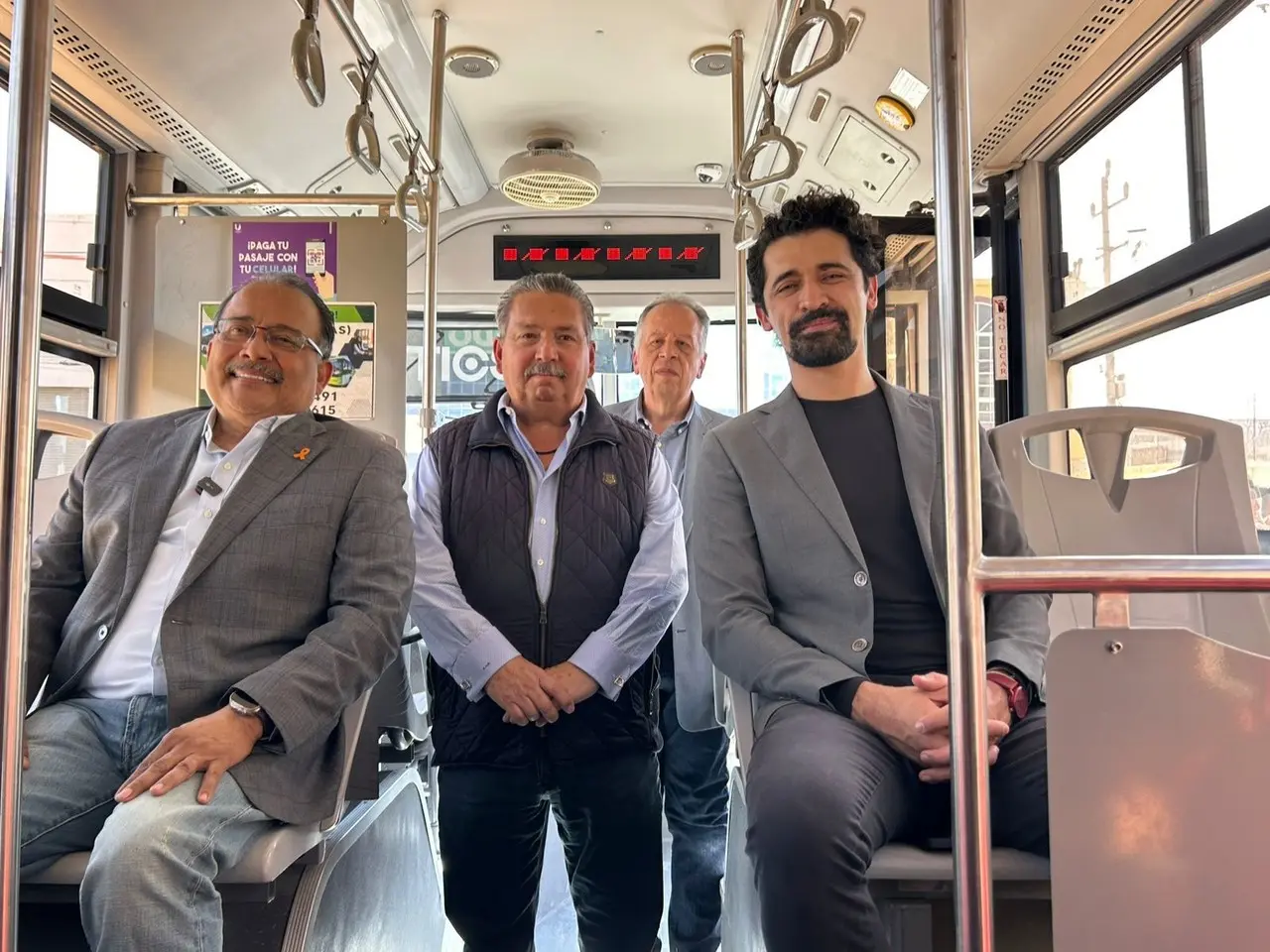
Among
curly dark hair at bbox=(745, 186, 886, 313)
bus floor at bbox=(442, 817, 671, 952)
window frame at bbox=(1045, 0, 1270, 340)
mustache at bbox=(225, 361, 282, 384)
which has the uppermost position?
window frame at bbox=(1045, 0, 1270, 340)

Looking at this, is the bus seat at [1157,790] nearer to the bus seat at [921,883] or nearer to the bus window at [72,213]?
the bus seat at [921,883]

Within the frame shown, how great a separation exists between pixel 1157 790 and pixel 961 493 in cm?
41

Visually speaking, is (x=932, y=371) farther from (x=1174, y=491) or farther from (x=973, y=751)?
(x=973, y=751)

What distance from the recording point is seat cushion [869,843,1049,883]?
116 centimetres

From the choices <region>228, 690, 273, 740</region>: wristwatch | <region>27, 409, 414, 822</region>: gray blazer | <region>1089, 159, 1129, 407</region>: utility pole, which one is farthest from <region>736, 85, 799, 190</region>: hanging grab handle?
<region>228, 690, 273, 740</region>: wristwatch

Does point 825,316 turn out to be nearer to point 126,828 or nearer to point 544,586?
point 544,586

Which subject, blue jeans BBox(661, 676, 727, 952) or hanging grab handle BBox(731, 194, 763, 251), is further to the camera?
hanging grab handle BBox(731, 194, 763, 251)

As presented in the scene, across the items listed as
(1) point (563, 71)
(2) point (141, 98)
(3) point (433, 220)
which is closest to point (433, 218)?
(3) point (433, 220)

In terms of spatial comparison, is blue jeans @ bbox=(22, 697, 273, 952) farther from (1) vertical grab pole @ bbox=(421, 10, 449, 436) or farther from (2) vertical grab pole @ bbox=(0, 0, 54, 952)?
(1) vertical grab pole @ bbox=(421, 10, 449, 436)

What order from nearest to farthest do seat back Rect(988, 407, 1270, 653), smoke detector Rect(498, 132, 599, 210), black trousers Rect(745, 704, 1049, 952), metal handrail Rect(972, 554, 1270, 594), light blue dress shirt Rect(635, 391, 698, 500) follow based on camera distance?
metal handrail Rect(972, 554, 1270, 594)
black trousers Rect(745, 704, 1049, 952)
seat back Rect(988, 407, 1270, 653)
light blue dress shirt Rect(635, 391, 698, 500)
smoke detector Rect(498, 132, 599, 210)

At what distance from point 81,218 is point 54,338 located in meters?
0.57

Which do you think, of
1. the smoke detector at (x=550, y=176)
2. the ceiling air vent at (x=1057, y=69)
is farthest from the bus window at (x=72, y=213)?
the ceiling air vent at (x=1057, y=69)

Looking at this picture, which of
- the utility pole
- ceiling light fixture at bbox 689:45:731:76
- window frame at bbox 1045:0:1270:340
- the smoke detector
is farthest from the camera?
the smoke detector

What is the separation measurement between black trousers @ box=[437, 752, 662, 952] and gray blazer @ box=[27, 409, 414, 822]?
0.33 metres
